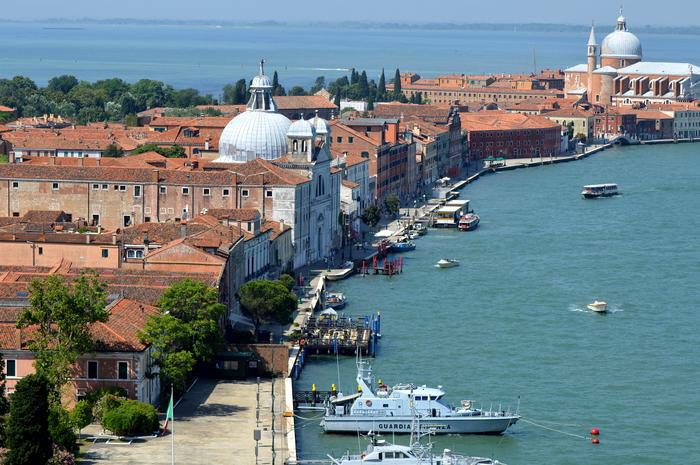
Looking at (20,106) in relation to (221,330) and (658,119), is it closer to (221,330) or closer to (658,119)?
(658,119)

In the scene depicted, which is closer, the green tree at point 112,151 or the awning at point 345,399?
the awning at point 345,399

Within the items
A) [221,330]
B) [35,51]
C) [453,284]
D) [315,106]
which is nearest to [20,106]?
[315,106]

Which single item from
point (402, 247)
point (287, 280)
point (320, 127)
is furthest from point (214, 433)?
point (320, 127)

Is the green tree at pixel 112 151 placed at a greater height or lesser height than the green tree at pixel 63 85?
lesser

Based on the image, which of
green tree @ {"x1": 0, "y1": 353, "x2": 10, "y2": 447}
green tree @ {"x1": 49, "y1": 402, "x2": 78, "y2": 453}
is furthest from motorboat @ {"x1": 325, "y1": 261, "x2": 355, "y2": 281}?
green tree @ {"x1": 49, "y1": 402, "x2": 78, "y2": 453}

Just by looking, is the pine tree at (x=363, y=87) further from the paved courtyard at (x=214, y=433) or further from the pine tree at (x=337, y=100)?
the paved courtyard at (x=214, y=433)

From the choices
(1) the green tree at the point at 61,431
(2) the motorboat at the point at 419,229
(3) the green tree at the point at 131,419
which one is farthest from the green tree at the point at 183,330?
(2) the motorboat at the point at 419,229

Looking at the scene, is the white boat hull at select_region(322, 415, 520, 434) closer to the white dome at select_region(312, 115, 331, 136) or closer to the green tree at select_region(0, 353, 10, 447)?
the green tree at select_region(0, 353, 10, 447)

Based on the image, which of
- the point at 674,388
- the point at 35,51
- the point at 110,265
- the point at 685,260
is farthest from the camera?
the point at 35,51
